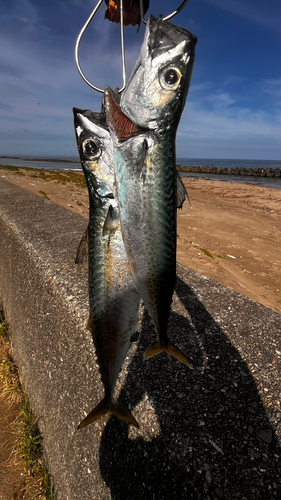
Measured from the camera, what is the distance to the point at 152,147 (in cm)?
124

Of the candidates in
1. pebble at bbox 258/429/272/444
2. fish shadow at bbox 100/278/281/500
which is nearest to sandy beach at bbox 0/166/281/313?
fish shadow at bbox 100/278/281/500

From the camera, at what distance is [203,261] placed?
7.03m

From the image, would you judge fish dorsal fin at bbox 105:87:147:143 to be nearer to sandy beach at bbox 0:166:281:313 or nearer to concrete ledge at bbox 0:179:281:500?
concrete ledge at bbox 0:179:281:500

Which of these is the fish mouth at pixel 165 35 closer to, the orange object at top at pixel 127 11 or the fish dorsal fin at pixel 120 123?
the fish dorsal fin at pixel 120 123

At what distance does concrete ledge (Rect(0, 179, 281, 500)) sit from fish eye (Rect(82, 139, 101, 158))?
141 centimetres

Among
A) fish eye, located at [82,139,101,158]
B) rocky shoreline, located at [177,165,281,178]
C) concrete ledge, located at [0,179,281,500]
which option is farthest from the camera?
rocky shoreline, located at [177,165,281,178]

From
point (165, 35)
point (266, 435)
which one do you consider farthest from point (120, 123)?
point (266, 435)

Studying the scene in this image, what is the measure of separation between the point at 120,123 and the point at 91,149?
0.19 m

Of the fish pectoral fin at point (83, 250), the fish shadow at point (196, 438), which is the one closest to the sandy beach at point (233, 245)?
the fish shadow at point (196, 438)

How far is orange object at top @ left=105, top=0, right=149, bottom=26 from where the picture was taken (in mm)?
1626

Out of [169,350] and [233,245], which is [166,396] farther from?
[233,245]

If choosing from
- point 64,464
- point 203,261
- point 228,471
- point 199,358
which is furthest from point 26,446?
point 203,261

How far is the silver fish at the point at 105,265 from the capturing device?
4.36 feet

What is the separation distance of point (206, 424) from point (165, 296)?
0.86 meters
